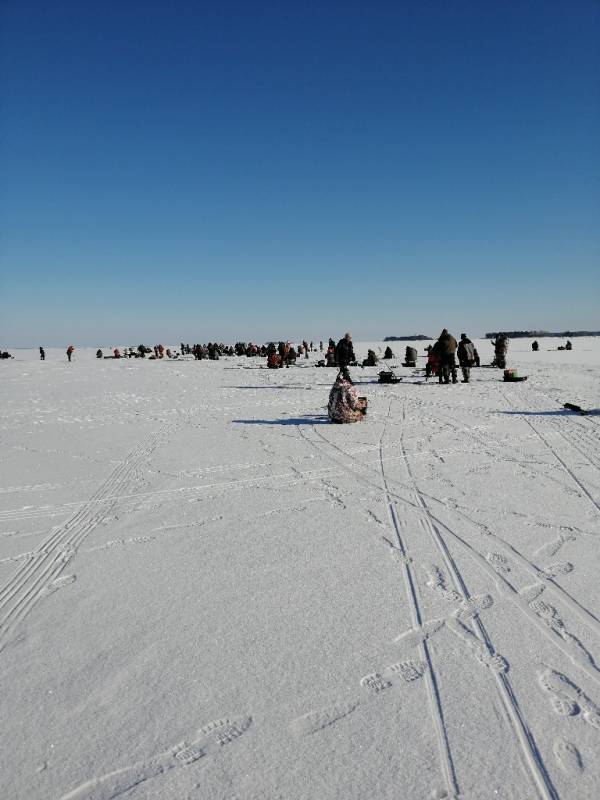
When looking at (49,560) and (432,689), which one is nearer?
(432,689)

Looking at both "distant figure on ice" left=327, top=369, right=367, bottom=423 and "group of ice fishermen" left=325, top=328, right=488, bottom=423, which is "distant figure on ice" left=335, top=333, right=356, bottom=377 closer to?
"group of ice fishermen" left=325, top=328, right=488, bottom=423

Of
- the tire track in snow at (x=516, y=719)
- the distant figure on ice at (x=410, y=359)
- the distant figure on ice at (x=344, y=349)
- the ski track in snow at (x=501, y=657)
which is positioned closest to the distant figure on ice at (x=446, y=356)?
the distant figure on ice at (x=344, y=349)

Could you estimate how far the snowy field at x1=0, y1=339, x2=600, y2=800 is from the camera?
1.92 meters

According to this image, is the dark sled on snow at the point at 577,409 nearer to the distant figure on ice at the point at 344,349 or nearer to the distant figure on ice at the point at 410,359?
the distant figure on ice at the point at 344,349

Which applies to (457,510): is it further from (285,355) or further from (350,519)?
(285,355)

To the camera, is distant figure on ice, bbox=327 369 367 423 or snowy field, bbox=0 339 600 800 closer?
snowy field, bbox=0 339 600 800

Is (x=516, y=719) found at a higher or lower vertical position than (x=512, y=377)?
lower

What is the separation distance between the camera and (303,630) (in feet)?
9.23

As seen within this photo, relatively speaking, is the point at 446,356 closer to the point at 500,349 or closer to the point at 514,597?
the point at 500,349

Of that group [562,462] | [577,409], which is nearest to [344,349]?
[577,409]

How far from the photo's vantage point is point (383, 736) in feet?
6.71

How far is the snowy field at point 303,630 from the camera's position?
1924mm

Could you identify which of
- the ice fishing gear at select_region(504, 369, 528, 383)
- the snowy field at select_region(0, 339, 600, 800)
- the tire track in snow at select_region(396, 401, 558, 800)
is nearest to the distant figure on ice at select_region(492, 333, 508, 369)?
the ice fishing gear at select_region(504, 369, 528, 383)

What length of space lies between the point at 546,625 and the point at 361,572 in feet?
4.01
